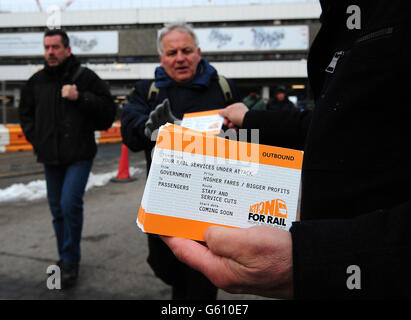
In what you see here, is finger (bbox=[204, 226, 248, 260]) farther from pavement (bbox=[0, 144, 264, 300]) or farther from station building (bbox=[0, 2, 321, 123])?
station building (bbox=[0, 2, 321, 123])

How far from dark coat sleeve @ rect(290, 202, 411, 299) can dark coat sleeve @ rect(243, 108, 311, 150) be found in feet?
2.81

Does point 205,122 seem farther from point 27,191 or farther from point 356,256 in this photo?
point 27,191

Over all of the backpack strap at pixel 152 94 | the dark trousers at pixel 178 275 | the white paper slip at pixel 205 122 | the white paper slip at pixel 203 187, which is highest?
the backpack strap at pixel 152 94

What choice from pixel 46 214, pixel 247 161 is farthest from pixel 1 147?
pixel 247 161

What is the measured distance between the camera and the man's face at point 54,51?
3.10 metres

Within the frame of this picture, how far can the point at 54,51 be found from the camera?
10.2 feet

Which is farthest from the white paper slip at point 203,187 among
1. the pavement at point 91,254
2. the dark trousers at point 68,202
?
the dark trousers at point 68,202

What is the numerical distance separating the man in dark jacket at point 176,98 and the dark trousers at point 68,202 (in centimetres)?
100

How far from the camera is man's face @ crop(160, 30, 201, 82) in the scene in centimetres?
239

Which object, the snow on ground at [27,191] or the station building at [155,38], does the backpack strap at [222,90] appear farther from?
the station building at [155,38]

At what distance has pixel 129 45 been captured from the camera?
4988 centimetres

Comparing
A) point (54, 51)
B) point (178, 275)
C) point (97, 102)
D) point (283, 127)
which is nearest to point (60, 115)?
point (97, 102)

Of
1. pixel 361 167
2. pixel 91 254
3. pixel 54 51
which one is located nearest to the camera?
pixel 361 167

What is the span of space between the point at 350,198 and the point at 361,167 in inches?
3.2
